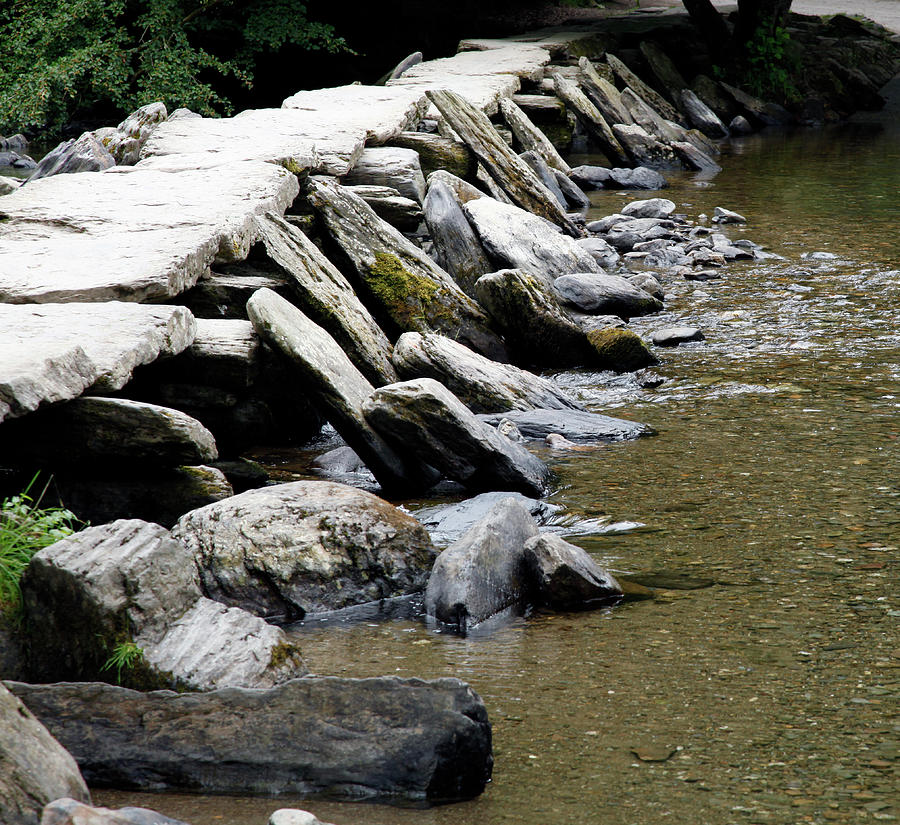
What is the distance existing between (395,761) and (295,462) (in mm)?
3109

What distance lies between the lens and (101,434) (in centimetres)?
411

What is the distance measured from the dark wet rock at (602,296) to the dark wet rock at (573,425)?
2263mm

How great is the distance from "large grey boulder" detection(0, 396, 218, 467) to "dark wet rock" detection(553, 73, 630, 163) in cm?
1125

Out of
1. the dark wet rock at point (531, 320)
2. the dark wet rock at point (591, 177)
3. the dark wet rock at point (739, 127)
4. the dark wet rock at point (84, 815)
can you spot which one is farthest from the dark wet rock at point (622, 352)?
the dark wet rock at point (739, 127)

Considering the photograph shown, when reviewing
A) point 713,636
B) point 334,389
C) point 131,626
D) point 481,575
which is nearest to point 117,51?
point 334,389

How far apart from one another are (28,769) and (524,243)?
258 inches

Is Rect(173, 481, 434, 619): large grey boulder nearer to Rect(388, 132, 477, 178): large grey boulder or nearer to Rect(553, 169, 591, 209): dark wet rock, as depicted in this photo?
Rect(388, 132, 477, 178): large grey boulder

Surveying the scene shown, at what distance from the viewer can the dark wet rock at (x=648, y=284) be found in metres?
8.37

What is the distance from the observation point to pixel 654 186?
1341cm

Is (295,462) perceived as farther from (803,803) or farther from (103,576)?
(803,803)

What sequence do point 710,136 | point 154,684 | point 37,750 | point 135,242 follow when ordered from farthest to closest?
point 710,136 → point 135,242 → point 154,684 → point 37,750

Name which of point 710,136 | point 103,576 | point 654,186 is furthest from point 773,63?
point 103,576

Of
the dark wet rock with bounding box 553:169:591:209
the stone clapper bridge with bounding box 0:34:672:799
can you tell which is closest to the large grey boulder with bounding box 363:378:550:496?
the stone clapper bridge with bounding box 0:34:672:799

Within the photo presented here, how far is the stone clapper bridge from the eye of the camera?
255 centimetres
